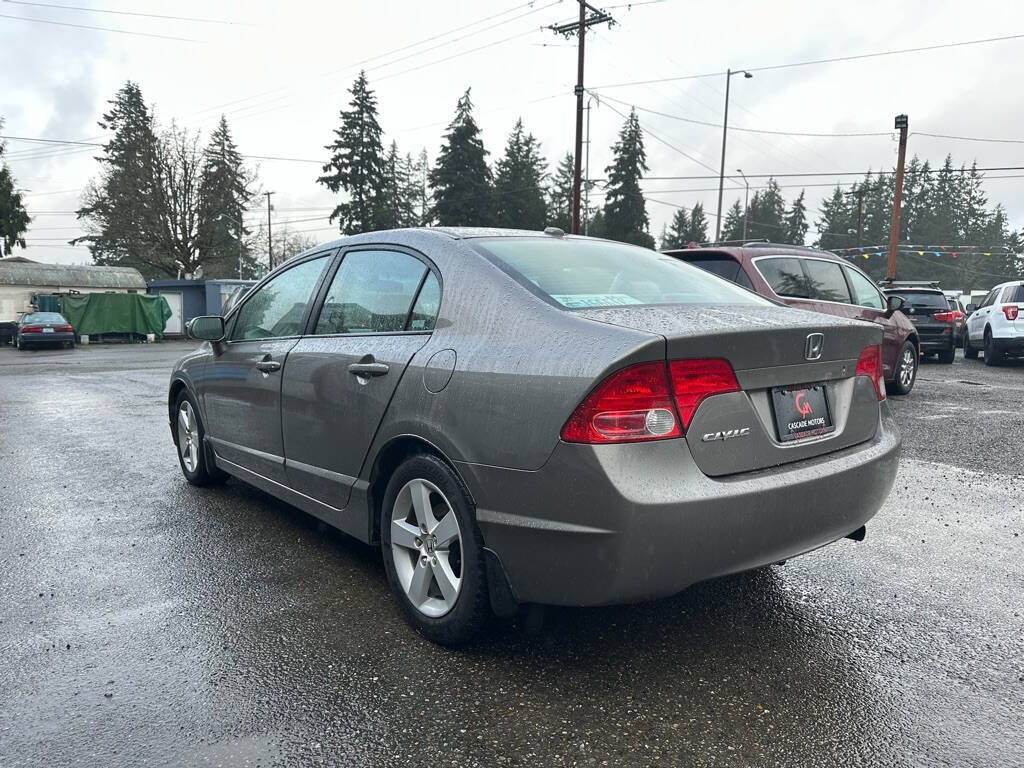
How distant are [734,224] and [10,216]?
89.2 meters

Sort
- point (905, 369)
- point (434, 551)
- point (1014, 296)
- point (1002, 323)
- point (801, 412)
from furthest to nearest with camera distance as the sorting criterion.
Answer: point (1014, 296), point (1002, 323), point (905, 369), point (434, 551), point (801, 412)

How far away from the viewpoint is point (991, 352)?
15695 mm

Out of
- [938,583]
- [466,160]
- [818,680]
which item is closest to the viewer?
[818,680]

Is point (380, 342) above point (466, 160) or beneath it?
beneath

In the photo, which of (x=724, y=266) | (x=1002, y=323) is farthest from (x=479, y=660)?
(x=1002, y=323)

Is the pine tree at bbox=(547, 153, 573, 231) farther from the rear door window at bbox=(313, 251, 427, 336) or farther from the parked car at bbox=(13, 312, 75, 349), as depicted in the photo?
the rear door window at bbox=(313, 251, 427, 336)

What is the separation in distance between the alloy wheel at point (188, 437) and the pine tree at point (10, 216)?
4649 cm

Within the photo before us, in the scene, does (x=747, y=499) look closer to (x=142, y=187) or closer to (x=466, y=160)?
(x=142, y=187)

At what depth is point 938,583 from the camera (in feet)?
11.3

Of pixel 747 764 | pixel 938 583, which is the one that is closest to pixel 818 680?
pixel 747 764

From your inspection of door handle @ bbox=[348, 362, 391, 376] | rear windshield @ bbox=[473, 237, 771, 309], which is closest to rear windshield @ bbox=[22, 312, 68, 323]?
door handle @ bbox=[348, 362, 391, 376]

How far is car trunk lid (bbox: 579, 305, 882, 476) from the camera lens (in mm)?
2395

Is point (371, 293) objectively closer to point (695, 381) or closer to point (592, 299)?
point (592, 299)

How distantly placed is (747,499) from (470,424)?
0.95 metres
